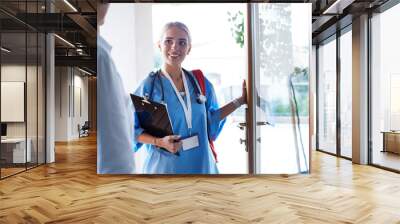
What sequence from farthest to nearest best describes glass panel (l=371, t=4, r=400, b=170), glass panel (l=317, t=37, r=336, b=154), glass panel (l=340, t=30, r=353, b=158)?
glass panel (l=317, t=37, r=336, b=154), glass panel (l=340, t=30, r=353, b=158), glass panel (l=371, t=4, r=400, b=170)

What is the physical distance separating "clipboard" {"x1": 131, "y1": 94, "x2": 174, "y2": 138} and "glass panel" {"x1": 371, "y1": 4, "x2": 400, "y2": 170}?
4101 millimetres

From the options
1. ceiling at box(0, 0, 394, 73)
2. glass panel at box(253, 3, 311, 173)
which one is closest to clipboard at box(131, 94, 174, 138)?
glass panel at box(253, 3, 311, 173)

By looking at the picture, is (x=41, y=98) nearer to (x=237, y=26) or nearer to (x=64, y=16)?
(x=64, y=16)

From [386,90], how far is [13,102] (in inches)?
275

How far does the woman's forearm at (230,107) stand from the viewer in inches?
238

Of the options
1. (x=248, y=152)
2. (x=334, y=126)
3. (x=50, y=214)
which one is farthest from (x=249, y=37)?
(x=334, y=126)

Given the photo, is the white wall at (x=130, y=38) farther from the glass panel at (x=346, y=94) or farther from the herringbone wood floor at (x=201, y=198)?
the glass panel at (x=346, y=94)

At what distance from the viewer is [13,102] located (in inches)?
268

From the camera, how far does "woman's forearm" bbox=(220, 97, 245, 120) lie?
6.04 meters

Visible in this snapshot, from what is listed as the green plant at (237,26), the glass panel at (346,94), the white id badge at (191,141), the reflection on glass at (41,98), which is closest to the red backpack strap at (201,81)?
the white id badge at (191,141)

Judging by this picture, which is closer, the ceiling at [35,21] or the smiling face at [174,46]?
the smiling face at [174,46]

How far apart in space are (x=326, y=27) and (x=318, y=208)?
19.0 ft

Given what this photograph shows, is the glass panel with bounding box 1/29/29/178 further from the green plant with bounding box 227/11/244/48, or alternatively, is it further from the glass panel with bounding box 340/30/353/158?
the glass panel with bounding box 340/30/353/158

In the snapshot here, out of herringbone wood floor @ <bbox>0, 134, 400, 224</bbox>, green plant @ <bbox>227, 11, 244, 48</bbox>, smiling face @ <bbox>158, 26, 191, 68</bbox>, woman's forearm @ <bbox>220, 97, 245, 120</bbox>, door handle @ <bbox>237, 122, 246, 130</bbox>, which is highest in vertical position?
green plant @ <bbox>227, 11, 244, 48</bbox>
